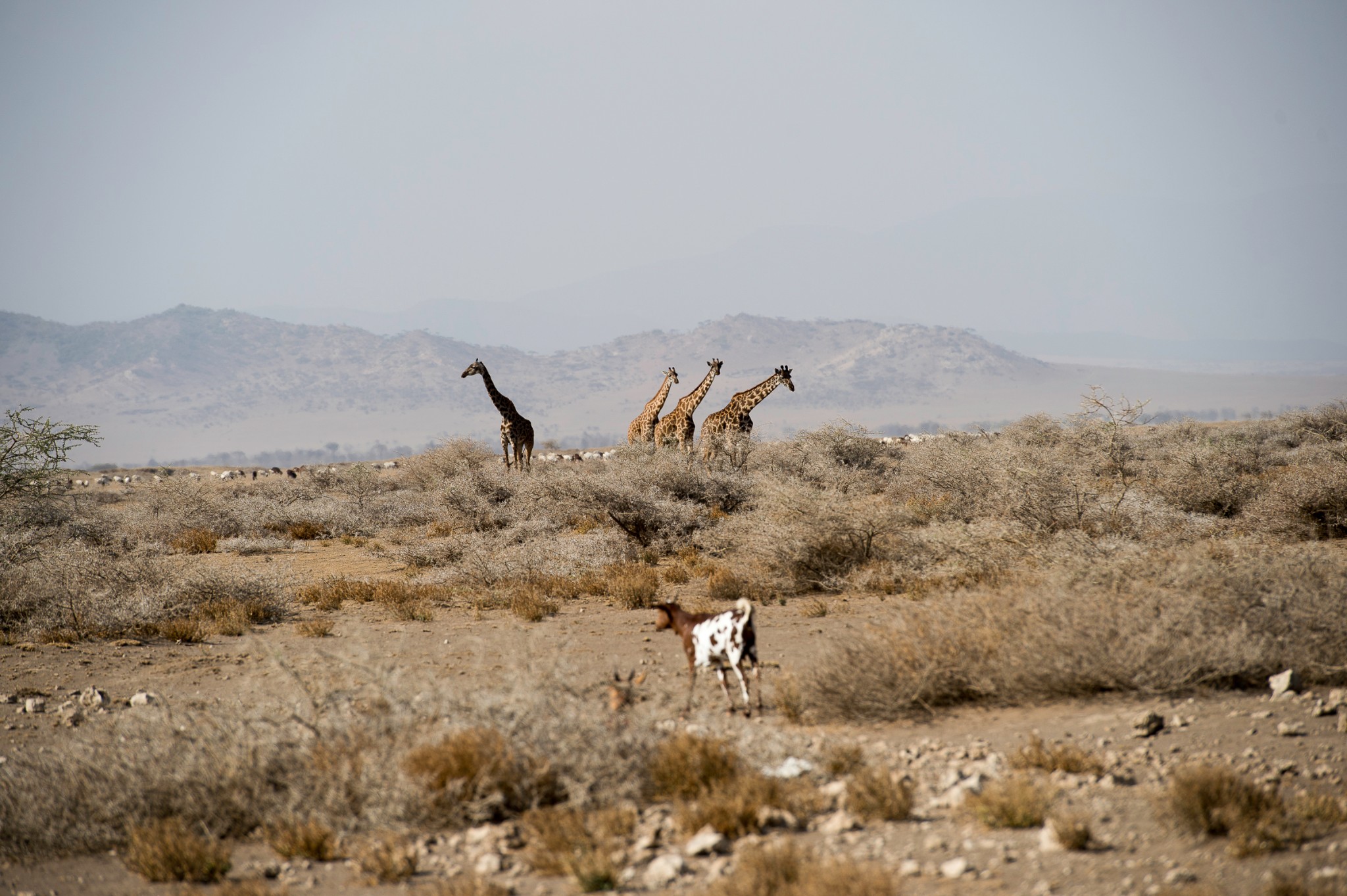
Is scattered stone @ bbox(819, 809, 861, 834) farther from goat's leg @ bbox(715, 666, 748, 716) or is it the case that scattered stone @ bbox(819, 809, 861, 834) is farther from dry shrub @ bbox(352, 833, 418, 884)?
dry shrub @ bbox(352, 833, 418, 884)

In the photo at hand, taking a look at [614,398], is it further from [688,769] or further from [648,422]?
[688,769]

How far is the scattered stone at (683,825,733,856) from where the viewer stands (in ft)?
14.1

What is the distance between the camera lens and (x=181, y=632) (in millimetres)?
9984

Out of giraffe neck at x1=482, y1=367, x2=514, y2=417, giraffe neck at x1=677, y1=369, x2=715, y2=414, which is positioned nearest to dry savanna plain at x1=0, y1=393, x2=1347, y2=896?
giraffe neck at x1=677, y1=369, x2=715, y2=414

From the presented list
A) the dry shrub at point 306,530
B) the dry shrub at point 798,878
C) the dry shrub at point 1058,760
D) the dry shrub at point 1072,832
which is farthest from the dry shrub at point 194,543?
the dry shrub at point 1072,832

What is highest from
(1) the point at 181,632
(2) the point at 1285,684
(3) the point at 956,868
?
(2) the point at 1285,684

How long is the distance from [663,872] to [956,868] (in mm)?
1361

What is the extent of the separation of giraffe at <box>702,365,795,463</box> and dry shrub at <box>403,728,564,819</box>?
45.1 ft

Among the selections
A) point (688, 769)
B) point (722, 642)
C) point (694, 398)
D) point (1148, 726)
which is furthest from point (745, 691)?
point (694, 398)

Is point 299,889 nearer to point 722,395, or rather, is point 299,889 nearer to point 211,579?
point 211,579

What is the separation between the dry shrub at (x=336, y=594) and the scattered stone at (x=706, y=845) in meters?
8.68

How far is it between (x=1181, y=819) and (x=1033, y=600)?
8.94ft

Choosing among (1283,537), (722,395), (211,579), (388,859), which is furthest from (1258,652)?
(722,395)

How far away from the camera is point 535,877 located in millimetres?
4305
